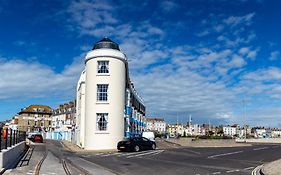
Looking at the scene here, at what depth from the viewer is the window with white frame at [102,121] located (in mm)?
37531

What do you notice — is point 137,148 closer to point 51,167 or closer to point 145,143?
point 145,143

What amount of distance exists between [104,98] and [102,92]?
0.64 m

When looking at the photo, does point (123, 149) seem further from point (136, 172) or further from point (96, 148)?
point (136, 172)

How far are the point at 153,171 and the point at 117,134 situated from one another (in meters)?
21.0

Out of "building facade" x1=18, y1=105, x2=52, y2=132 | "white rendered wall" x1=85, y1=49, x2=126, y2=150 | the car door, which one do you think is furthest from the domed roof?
"building facade" x1=18, y1=105, x2=52, y2=132

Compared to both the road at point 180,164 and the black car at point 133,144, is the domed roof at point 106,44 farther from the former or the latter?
the road at point 180,164

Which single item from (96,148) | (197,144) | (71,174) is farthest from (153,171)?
(197,144)

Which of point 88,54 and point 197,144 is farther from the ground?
point 88,54

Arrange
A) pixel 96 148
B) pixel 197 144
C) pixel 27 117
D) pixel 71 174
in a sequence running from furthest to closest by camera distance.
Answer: pixel 27 117 → pixel 197 144 → pixel 96 148 → pixel 71 174

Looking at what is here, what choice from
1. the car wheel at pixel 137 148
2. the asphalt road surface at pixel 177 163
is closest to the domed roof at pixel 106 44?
the car wheel at pixel 137 148

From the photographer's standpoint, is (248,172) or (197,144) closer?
(248,172)

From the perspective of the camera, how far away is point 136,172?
54.5 ft

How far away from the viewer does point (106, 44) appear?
39.2 metres

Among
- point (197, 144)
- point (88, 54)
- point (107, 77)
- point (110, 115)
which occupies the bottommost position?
point (197, 144)
